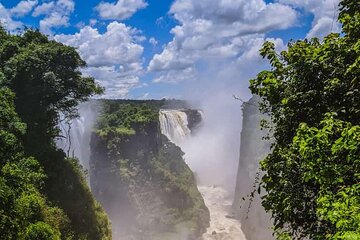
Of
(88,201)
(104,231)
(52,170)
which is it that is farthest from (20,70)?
(104,231)

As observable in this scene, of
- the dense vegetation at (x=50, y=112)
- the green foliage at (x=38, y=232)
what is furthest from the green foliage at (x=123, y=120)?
the green foliage at (x=38, y=232)

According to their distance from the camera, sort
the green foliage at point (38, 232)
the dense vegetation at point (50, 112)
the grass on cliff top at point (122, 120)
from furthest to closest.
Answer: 1. the grass on cliff top at point (122, 120)
2. the dense vegetation at point (50, 112)
3. the green foliage at point (38, 232)

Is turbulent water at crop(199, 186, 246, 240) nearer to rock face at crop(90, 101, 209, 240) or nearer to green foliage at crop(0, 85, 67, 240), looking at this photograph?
rock face at crop(90, 101, 209, 240)

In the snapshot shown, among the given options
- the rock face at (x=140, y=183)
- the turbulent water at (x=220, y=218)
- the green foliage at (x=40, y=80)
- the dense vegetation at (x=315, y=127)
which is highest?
the green foliage at (x=40, y=80)

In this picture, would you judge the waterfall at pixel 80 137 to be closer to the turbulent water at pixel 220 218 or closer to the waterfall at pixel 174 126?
the waterfall at pixel 174 126

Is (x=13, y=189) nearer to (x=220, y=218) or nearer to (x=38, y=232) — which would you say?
(x=38, y=232)

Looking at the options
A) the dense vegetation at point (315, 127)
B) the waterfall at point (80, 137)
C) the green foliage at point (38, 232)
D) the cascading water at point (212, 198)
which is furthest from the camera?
the waterfall at point (80, 137)

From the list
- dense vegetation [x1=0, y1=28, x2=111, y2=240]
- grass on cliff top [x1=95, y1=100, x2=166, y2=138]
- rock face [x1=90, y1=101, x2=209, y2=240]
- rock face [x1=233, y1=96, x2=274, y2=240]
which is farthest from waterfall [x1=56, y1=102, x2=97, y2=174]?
rock face [x1=233, y1=96, x2=274, y2=240]
